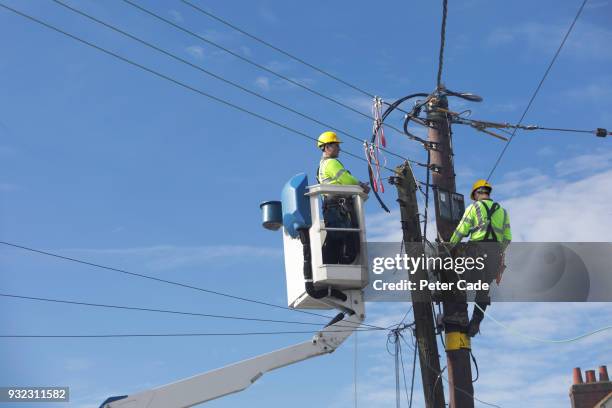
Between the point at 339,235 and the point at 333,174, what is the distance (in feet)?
2.60

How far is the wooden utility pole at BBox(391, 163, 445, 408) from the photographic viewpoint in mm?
12453

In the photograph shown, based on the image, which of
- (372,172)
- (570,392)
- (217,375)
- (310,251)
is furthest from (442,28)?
(570,392)

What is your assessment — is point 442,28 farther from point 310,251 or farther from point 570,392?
point 570,392

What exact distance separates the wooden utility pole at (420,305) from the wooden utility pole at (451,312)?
0.18 meters

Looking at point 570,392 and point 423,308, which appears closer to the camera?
point 423,308

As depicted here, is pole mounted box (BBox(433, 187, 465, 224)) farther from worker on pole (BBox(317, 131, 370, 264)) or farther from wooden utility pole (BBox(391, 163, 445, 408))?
worker on pole (BBox(317, 131, 370, 264))

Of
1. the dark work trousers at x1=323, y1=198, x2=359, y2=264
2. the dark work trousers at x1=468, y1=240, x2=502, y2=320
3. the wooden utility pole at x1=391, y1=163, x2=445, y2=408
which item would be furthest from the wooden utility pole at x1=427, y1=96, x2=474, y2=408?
the dark work trousers at x1=323, y1=198, x2=359, y2=264

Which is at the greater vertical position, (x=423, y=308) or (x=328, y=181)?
(x=328, y=181)

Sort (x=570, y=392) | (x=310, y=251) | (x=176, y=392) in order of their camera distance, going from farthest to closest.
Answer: (x=570, y=392)
(x=310, y=251)
(x=176, y=392)

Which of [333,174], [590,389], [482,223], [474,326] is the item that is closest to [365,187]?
[333,174]

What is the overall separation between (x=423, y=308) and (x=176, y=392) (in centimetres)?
370

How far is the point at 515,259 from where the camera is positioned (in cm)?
1314

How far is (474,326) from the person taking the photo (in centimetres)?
1267

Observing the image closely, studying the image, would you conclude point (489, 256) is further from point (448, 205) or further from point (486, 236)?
point (448, 205)
